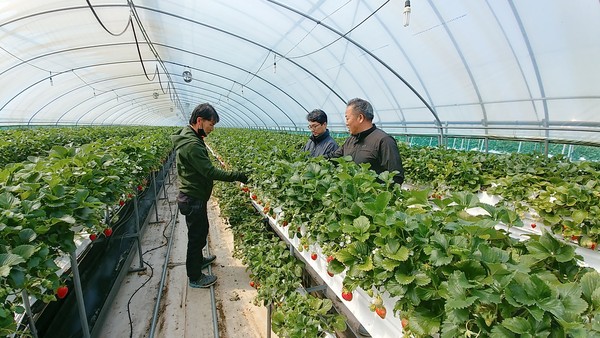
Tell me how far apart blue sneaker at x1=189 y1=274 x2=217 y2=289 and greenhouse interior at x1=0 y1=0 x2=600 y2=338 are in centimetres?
2

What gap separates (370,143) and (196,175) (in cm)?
196

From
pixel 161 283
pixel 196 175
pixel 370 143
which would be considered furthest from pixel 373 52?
pixel 161 283

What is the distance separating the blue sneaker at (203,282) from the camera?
12.6 ft

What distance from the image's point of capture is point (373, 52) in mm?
8445

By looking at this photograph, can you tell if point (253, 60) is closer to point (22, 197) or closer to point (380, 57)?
point (380, 57)

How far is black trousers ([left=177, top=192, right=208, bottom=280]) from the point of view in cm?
362

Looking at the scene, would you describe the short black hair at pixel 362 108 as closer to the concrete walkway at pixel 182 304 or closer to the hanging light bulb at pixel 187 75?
the concrete walkway at pixel 182 304

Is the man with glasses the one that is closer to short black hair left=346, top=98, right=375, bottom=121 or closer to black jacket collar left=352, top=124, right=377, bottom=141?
black jacket collar left=352, top=124, right=377, bottom=141

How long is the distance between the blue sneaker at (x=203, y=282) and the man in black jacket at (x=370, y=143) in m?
2.34

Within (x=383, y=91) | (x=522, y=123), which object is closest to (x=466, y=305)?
(x=522, y=123)

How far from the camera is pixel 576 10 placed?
4.80 m

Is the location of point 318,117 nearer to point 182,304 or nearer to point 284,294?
point 284,294

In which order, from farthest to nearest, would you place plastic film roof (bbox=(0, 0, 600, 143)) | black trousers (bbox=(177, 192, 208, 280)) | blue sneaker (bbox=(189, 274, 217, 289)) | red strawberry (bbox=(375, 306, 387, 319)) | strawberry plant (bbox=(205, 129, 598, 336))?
plastic film roof (bbox=(0, 0, 600, 143)), blue sneaker (bbox=(189, 274, 217, 289)), black trousers (bbox=(177, 192, 208, 280)), red strawberry (bbox=(375, 306, 387, 319)), strawberry plant (bbox=(205, 129, 598, 336))

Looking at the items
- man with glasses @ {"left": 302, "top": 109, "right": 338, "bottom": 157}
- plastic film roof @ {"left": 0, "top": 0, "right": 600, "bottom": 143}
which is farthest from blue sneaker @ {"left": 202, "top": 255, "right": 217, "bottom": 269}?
plastic film roof @ {"left": 0, "top": 0, "right": 600, "bottom": 143}
